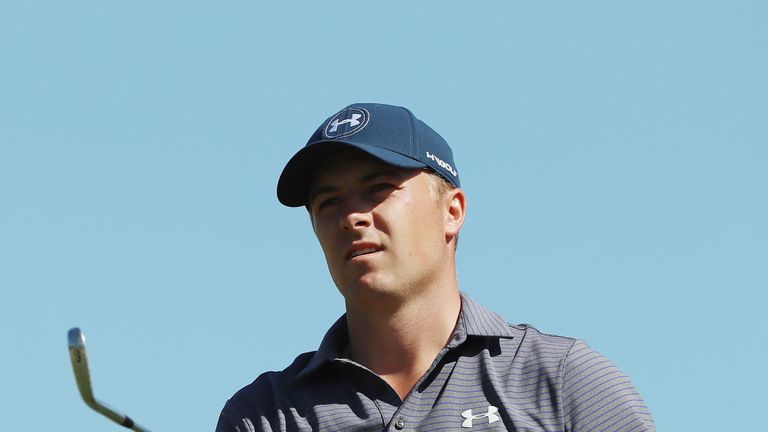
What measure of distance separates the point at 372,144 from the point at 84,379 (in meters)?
2.44

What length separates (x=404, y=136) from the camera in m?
9.07

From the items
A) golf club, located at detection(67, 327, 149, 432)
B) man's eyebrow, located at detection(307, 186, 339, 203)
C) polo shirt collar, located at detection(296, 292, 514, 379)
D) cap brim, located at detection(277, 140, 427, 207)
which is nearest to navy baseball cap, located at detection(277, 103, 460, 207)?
cap brim, located at detection(277, 140, 427, 207)

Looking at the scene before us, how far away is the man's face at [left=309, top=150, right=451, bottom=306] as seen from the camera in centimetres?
865

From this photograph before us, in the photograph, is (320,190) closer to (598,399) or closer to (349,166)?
(349,166)

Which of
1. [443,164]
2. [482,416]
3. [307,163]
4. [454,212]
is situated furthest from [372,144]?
[482,416]

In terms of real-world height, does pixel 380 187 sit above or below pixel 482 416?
above

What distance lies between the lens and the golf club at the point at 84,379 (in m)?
6.83

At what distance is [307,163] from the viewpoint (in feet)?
29.6

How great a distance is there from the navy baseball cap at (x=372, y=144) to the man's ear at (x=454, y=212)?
0.22ft

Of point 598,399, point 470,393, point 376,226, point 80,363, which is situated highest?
point 376,226

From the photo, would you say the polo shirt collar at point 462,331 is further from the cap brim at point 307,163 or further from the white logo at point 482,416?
the cap brim at point 307,163

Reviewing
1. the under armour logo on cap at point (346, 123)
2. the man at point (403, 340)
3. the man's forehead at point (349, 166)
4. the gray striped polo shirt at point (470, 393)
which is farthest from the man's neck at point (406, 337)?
the under armour logo on cap at point (346, 123)

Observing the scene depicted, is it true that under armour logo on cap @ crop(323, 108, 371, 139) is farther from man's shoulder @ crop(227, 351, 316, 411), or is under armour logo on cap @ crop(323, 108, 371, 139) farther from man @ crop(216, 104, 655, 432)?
man's shoulder @ crop(227, 351, 316, 411)

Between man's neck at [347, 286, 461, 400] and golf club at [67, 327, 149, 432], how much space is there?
5.37 ft
